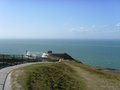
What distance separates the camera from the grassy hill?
30656 mm

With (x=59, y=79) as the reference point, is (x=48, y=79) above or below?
above

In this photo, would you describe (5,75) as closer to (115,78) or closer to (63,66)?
(63,66)

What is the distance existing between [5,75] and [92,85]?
10.8 m

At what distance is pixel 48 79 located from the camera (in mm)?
35500

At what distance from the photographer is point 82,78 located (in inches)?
1610

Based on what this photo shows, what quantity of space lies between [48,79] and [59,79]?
190cm

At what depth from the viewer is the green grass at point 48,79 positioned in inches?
1202

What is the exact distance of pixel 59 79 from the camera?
36938 millimetres

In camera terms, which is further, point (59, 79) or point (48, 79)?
point (59, 79)

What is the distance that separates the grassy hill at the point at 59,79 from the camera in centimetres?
Answer: 3066

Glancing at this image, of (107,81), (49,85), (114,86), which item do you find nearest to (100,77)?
(107,81)

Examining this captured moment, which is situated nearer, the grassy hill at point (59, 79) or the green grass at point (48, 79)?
the green grass at point (48, 79)

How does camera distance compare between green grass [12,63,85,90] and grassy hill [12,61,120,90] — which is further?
grassy hill [12,61,120,90]

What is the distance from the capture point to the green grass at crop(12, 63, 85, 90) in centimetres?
3053
